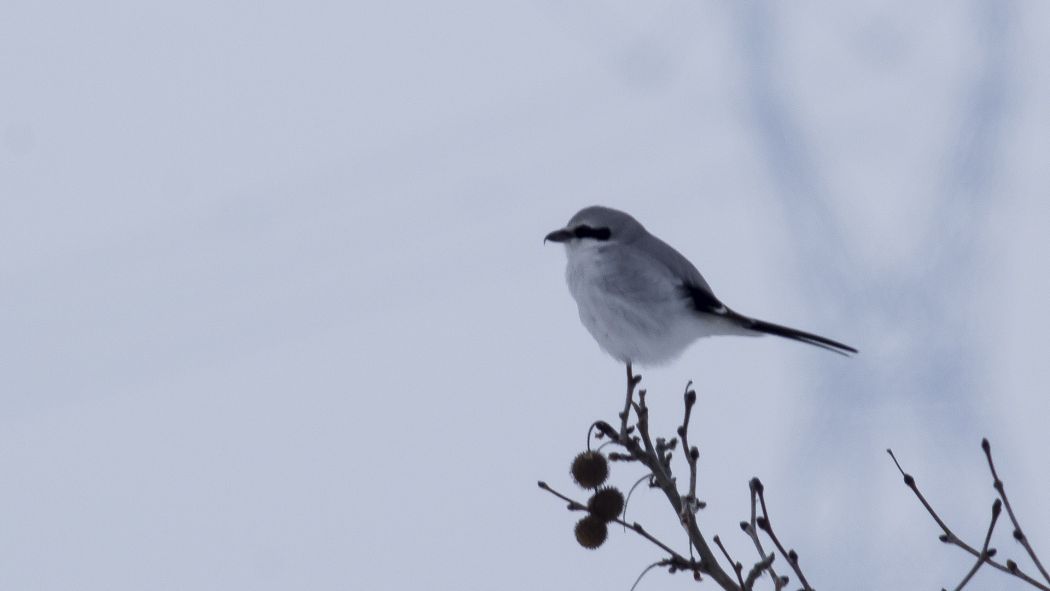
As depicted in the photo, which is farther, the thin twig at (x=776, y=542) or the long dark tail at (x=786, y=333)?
the long dark tail at (x=786, y=333)

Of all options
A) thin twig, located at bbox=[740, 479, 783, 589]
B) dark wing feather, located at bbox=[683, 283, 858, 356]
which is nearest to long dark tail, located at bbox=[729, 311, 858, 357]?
dark wing feather, located at bbox=[683, 283, 858, 356]

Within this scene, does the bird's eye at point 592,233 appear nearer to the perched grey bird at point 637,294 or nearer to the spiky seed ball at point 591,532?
the perched grey bird at point 637,294

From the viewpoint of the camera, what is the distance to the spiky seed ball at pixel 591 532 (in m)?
2.91

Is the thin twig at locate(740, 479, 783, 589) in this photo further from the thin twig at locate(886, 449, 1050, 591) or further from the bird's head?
the bird's head

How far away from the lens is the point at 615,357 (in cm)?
409

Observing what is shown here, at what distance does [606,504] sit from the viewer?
2918mm

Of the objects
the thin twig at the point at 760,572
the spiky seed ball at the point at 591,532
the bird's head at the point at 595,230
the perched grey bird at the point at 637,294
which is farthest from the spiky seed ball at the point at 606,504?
the bird's head at the point at 595,230

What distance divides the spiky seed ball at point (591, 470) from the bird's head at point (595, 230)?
1313 millimetres

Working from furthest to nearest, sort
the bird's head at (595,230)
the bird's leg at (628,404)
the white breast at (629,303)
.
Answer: the bird's head at (595,230)
the white breast at (629,303)
the bird's leg at (628,404)

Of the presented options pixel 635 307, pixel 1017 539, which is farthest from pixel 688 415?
pixel 635 307

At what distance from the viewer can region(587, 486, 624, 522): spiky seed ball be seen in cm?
289

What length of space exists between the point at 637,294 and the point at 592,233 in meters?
0.30

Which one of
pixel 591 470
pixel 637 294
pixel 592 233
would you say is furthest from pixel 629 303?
pixel 591 470

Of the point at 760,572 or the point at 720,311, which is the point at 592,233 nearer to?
the point at 720,311
